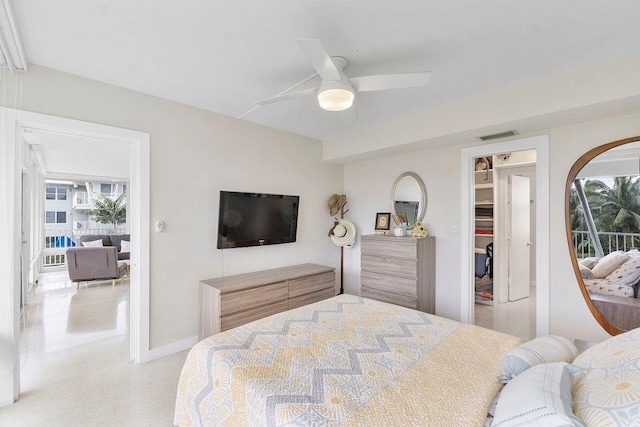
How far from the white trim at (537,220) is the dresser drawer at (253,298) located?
210 centimetres

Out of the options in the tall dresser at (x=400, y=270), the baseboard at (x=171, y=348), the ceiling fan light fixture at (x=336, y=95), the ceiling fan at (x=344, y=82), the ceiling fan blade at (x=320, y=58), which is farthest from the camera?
the tall dresser at (x=400, y=270)

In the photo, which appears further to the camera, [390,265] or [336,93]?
[390,265]

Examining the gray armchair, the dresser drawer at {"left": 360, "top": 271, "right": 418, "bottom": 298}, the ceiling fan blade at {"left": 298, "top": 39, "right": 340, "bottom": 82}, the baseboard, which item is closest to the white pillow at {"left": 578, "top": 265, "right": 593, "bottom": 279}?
the dresser drawer at {"left": 360, "top": 271, "right": 418, "bottom": 298}

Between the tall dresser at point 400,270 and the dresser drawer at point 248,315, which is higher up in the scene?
the tall dresser at point 400,270

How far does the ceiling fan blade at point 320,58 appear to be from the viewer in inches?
60.8

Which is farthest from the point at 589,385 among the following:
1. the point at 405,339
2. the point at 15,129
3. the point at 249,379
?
the point at 15,129

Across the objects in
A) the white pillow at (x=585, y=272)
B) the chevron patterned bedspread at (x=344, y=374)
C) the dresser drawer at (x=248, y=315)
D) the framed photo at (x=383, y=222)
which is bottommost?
the dresser drawer at (x=248, y=315)

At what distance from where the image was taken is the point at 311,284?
145 inches

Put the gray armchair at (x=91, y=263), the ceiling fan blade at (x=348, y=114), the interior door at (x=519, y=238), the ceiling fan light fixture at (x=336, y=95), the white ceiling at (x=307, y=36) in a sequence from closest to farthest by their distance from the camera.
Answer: the white ceiling at (x=307, y=36) → the ceiling fan light fixture at (x=336, y=95) → the ceiling fan blade at (x=348, y=114) → the interior door at (x=519, y=238) → the gray armchair at (x=91, y=263)

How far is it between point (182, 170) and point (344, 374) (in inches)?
101

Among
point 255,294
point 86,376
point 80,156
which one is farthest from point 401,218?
point 80,156

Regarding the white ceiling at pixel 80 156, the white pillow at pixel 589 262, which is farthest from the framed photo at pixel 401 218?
the white ceiling at pixel 80 156

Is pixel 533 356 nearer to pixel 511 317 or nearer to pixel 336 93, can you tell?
pixel 336 93

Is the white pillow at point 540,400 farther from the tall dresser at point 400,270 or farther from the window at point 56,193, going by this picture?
the window at point 56,193
